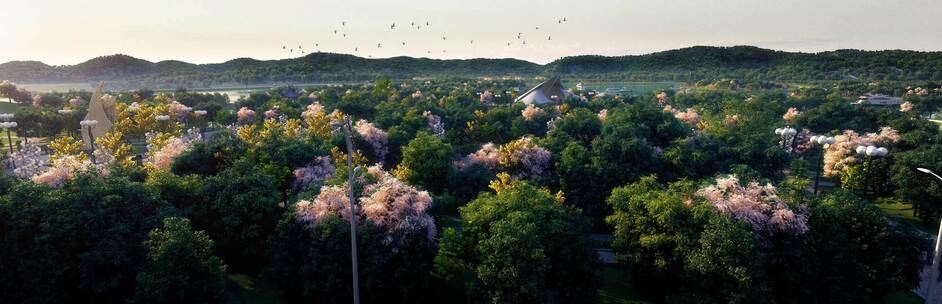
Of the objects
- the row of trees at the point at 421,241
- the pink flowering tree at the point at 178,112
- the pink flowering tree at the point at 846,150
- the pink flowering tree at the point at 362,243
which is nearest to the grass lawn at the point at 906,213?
the pink flowering tree at the point at 846,150

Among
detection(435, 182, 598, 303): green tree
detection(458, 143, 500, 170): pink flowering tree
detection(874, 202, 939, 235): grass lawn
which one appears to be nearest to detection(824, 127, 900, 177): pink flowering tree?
detection(874, 202, 939, 235): grass lawn

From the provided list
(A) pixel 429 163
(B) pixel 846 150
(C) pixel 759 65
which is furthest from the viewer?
(C) pixel 759 65

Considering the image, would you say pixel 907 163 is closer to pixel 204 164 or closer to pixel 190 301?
pixel 190 301

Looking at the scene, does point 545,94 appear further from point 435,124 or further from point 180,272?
point 180,272

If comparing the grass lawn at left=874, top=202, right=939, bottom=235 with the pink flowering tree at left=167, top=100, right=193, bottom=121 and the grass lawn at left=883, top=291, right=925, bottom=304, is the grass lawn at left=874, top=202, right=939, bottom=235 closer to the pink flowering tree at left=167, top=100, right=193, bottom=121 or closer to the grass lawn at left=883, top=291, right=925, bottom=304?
the grass lawn at left=883, top=291, right=925, bottom=304

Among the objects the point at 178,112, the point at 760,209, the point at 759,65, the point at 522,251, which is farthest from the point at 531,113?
the point at 759,65

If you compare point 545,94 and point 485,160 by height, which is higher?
point 545,94

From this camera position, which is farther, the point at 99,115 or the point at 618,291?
the point at 99,115

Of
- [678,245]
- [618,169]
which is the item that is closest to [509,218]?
[678,245]
